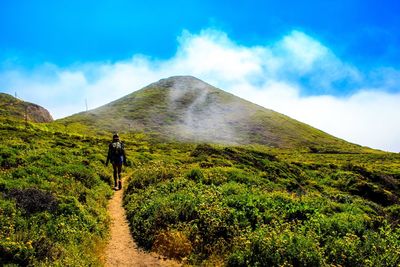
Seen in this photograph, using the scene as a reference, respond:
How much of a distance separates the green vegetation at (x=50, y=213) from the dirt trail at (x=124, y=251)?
1.30 ft

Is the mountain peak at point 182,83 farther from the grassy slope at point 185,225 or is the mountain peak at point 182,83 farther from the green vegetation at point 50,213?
the grassy slope at point 185,225

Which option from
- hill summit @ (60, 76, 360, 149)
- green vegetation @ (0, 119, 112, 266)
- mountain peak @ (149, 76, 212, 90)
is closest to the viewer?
green vegetation @ (0, 119, 112, 266)

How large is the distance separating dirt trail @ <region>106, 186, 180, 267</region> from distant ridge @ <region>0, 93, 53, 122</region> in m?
115

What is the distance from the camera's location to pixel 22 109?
424 ft

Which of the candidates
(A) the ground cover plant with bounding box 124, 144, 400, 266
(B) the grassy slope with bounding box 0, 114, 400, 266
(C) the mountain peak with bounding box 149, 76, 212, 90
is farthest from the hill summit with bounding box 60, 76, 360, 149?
(A) the ground cover plant with bounding box 124, 144, 400, 266

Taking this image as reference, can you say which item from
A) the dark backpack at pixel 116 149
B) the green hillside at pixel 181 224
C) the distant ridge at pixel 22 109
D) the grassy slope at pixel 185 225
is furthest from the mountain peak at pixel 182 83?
the grassy slope at pixel 185 225

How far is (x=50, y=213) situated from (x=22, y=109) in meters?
129

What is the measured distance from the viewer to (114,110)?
5782 inches

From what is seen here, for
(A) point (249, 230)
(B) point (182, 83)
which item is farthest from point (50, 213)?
(B) point (182, 83)

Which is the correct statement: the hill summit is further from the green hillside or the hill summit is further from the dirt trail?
the dirt trail

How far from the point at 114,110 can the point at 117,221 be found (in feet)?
442

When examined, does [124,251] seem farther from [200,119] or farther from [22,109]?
[22,109]

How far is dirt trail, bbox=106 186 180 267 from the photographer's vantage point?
455 inches

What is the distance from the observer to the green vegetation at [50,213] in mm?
10041
